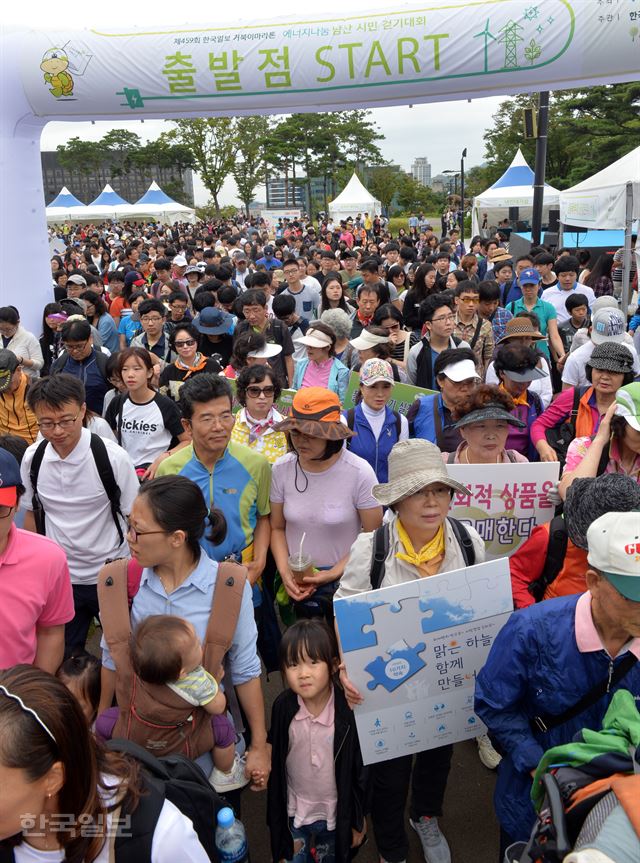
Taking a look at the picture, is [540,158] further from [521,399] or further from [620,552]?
[620,552]

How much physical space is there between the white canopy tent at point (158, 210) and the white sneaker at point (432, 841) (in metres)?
34.8

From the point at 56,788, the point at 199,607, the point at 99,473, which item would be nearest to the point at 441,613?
the point at 199,607

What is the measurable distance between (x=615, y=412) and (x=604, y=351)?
0.62m

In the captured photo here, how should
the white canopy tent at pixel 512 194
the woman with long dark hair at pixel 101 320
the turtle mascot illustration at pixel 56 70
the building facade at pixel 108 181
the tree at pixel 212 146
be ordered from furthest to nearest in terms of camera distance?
the building facade at pixel 108 181
the tree at pixel 212 146
the white canopy tent at pixel 512 194
the woman with long dark hair at pixel 101 320
the turtle mascot illustration at pixel 56 70

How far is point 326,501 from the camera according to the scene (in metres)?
3.08

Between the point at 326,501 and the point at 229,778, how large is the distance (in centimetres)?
122

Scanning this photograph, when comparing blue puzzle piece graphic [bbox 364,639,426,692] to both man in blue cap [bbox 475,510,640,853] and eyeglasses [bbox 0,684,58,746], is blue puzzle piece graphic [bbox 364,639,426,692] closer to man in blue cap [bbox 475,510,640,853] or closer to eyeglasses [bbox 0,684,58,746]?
man in blue cap [bbox 475,510,640,853]

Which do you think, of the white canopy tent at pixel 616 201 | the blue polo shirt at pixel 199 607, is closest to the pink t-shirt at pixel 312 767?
Result: the blue polo shirt at pixel 199 607

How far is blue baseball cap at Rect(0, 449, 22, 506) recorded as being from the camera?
2328mm

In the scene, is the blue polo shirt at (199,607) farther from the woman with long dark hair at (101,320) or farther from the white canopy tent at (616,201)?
the white canopy tent at (616,201)

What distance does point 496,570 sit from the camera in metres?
2.31

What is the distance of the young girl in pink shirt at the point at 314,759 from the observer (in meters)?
2.42

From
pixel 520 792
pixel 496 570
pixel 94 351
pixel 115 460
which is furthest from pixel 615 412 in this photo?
pixel 94 351

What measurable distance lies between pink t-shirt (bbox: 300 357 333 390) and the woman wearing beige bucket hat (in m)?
2.44
